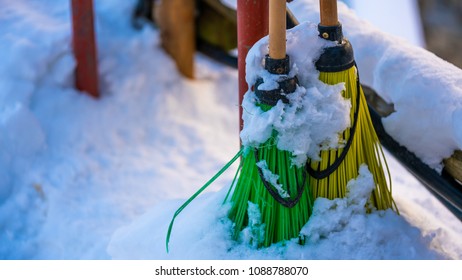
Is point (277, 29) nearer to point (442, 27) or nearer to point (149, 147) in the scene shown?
point (149, 147)

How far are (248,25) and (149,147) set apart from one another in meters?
0.82

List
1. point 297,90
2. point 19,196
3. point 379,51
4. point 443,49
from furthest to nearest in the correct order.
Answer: point 443,49 → point 19,196 → point 379,51 → point 297,90

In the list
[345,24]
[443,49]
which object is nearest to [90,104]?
[345,24]

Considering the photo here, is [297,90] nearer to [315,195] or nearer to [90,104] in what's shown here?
[315,195]

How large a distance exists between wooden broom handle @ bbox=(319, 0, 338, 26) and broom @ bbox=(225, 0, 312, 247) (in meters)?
0.11

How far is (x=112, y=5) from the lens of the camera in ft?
8.30

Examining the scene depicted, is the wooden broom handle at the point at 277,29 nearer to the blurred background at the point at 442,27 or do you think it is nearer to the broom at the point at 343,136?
the broom at the point at 343,136

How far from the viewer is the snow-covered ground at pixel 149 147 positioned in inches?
52.7

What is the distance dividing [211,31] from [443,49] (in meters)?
2.42

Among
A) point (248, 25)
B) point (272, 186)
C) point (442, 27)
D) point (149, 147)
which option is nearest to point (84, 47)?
point (149, 147)

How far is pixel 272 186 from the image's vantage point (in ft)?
4.22

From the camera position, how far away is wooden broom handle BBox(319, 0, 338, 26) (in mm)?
1240

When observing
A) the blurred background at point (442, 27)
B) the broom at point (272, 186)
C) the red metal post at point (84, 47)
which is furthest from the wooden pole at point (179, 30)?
the blurred background at point (442, 27)
